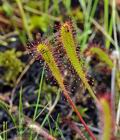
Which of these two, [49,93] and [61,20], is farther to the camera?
[61,20]

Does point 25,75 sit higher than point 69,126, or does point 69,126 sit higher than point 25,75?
point 25,75

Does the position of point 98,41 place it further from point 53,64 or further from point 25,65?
point 53,64

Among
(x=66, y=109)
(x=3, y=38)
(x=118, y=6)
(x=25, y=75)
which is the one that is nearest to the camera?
(x=66, y=109)

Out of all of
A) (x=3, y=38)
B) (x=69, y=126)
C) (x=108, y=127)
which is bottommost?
(x=69, y=126)

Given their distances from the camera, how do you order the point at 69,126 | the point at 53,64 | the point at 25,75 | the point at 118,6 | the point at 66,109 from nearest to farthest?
the point at 53,64 → the point at 69,126 → the point at 66,109 → the point at 25,75 → the point at 118,6

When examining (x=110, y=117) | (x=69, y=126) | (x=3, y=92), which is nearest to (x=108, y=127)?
(x=110, y=117)

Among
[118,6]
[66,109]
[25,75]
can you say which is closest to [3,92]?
[25,75]

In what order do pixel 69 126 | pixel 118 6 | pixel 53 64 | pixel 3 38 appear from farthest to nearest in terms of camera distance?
pixel 118 6 < pixel 3 38 < pixel 69 126 < pixel 53 64

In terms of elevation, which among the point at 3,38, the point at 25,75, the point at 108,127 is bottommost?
the point at 108,127

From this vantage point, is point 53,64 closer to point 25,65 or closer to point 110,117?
point 110,117
